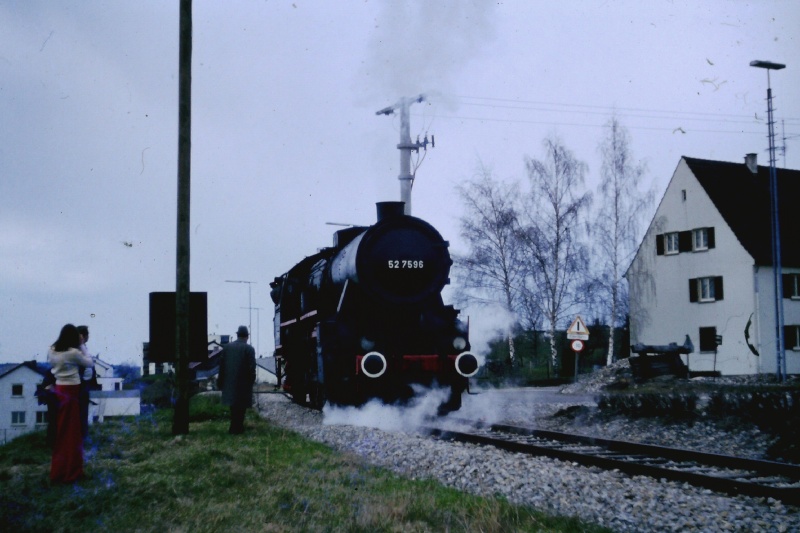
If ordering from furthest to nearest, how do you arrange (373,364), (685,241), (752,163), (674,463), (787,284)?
(752,163) → (685,241) → (787,284) → (373,364) → (674,463)

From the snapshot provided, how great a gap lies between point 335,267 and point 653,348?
50.9 ft

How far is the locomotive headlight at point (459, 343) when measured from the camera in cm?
1355

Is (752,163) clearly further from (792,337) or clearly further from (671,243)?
(792,337)

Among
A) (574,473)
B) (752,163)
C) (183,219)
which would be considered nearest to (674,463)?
(574,473)

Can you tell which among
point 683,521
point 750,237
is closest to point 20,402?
point 750,237

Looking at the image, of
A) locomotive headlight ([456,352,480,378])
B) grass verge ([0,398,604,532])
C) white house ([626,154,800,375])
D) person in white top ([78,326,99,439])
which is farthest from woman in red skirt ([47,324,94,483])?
white house ([626,154,800,375])

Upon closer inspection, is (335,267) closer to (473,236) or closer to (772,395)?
(772,395)

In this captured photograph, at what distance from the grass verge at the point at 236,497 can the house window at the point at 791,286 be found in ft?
101

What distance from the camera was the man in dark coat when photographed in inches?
484

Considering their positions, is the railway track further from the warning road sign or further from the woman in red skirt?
the warning road sign

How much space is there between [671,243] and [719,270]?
3.08 metres

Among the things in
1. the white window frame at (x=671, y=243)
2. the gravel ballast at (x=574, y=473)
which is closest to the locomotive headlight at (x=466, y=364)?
the gravel ballast at (x=574, y=473)

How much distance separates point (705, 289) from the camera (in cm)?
3600

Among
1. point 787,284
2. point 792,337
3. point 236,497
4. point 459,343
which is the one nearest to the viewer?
point 236,497
